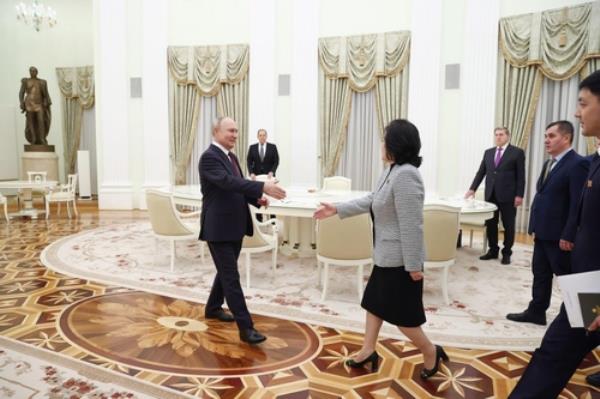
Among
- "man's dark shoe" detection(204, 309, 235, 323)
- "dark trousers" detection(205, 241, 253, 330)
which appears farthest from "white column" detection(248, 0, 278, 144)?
"dark trousers" detection(205, 241, 253, 330)

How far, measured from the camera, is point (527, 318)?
3666 mm

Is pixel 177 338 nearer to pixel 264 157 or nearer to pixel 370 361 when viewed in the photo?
pixel 370 361

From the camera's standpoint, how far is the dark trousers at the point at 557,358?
180 centimetres

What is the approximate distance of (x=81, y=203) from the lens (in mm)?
11141

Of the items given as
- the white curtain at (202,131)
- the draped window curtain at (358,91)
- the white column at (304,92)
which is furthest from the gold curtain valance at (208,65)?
the draped window curtain at (358,91)

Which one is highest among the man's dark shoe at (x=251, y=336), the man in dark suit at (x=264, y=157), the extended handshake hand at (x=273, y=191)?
the man in dark suit at (x=264, y=157)

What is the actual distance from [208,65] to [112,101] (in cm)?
233

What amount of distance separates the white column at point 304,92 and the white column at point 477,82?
9.03 feet

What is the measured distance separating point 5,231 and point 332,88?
20.2 ft

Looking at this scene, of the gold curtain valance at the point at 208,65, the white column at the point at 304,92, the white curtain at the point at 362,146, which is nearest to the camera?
the white curtain at the point at 362,146

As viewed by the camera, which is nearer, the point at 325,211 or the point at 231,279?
the point at 325,211

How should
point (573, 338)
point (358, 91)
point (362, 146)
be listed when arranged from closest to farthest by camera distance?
1. point (573, 338)
2. point (358, 91)
3. point (362, 146)

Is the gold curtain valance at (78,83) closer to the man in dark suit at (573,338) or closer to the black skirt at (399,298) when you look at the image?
the black skirt at (399,298)

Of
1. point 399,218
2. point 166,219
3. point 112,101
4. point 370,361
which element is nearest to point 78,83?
point 112,101
